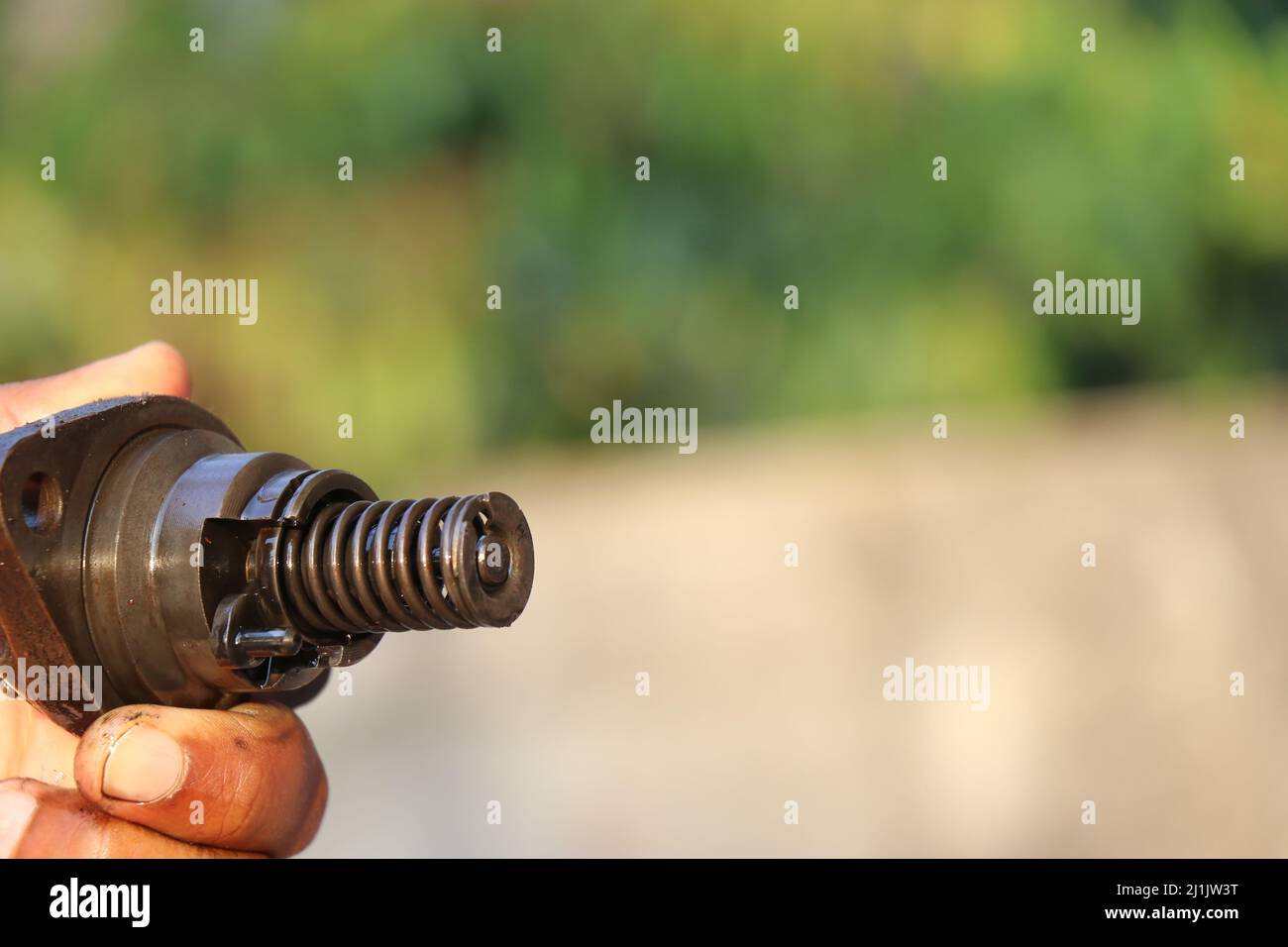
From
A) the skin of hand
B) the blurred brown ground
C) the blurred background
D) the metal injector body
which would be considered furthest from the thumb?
the blurred background

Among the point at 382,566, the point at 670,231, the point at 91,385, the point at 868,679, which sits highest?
the point at 670,231

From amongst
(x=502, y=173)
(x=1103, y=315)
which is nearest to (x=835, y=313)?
(x=1103, y=315)

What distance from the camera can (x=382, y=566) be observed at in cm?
136

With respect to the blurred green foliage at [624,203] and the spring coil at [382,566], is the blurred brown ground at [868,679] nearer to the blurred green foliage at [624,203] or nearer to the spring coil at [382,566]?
the blurred green foliage at [624,203]

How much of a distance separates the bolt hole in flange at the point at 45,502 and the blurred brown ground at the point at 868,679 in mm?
2977

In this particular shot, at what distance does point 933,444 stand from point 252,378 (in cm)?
323

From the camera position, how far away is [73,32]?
687 centimetres

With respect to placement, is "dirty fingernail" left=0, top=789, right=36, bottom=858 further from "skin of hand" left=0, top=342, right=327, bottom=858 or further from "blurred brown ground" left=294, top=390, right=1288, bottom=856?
"blurred brown ground" left=294, top=390, right=1288, bottom=856

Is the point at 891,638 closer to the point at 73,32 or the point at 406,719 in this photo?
the point at 406,719

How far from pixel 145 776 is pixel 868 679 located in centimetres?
345

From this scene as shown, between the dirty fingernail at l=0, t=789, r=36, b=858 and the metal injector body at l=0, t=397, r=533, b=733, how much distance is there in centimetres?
16

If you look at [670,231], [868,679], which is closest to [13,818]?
[868,679]

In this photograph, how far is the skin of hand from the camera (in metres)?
1.54

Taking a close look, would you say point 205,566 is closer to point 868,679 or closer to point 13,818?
point 13,818
